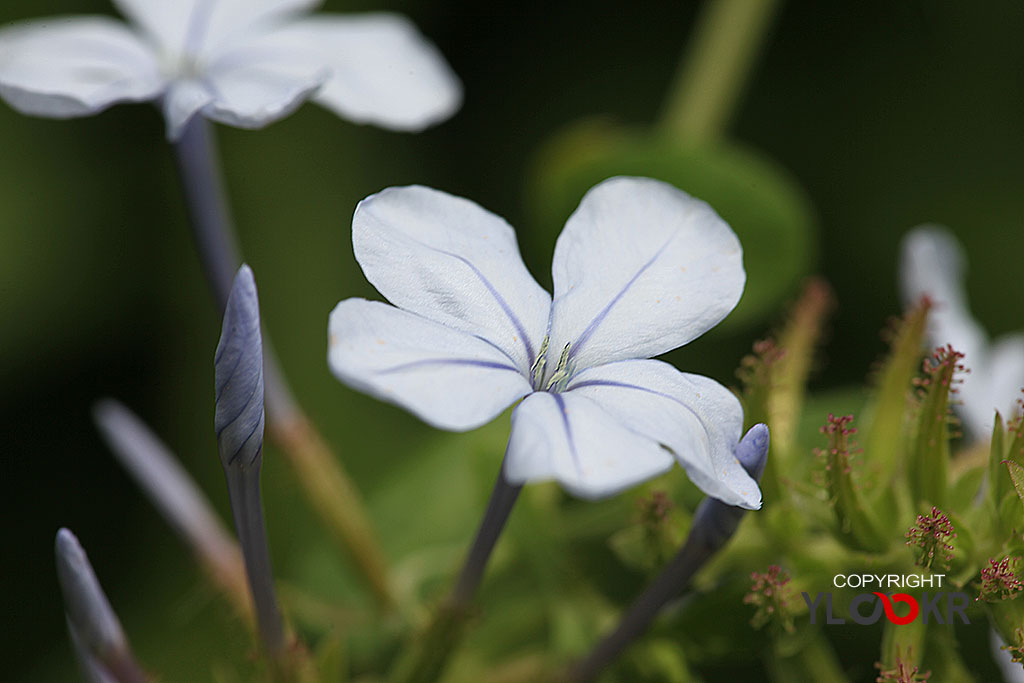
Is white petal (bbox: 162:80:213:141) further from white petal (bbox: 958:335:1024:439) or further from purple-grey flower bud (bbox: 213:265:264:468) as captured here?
white petal (bbox: 958:335:1024:439)

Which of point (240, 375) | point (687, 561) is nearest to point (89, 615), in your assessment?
point (240, 375)

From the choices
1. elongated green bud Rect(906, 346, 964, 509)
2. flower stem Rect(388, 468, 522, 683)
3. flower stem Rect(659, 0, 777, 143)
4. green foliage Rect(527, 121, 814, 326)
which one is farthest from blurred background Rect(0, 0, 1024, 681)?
elongated green bud Rect(906, 346, 964, 509)

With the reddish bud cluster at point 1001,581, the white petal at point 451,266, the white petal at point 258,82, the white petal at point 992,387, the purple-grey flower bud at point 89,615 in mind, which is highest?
the white petal at point 258,82

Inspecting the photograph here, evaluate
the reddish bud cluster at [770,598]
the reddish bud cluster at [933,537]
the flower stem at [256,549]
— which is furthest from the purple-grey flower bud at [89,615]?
the reddish bud cluster at [933,537]

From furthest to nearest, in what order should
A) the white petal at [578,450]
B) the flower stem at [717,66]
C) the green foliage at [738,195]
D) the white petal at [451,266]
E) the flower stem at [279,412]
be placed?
1. the flower stem at [717,66]
2. the green foliage at [738,195]
3. the flower stem at [279,412]
4. the white petal at [451,266]
5. the white petal at [578,450]

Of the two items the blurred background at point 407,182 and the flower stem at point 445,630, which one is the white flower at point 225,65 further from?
the flower stem at point 445,630

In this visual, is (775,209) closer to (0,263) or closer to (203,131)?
(203,131)

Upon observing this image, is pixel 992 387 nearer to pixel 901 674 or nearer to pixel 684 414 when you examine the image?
pixel 901 674
